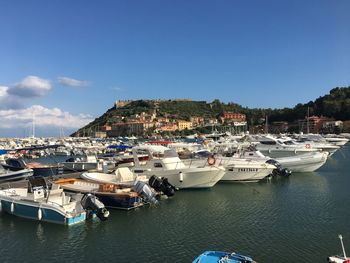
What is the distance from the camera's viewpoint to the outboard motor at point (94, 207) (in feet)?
62.5

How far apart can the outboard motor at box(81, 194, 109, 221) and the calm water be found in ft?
1.48

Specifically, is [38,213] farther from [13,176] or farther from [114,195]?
[13,176]

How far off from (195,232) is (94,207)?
18.7 feet

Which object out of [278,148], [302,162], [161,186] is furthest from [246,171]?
[278,148]

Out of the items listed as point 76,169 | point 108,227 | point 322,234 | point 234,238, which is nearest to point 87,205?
point 108,227

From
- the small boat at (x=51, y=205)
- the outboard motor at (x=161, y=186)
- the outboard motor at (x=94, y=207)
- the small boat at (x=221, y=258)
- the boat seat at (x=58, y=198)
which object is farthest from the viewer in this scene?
the outboard motor at (x=161, y=186)

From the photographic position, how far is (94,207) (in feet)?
63.1

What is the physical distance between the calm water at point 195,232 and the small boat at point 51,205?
445 mm

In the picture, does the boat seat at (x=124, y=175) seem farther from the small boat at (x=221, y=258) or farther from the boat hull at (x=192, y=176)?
the small boat at (x=221, y=258)

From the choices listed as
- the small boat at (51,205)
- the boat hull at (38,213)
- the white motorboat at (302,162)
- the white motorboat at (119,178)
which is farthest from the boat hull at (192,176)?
the white motorboat at (302,162)

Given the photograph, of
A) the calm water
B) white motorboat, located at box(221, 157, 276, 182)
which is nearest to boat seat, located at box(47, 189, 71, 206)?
the calm water

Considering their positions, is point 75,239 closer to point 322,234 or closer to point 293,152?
point 322,234

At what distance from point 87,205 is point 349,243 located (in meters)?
13.0

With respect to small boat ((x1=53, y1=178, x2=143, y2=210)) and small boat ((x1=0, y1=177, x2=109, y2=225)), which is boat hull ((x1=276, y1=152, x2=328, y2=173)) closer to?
small boat ((x1=53, y1=178, x2=143, y2=210))
